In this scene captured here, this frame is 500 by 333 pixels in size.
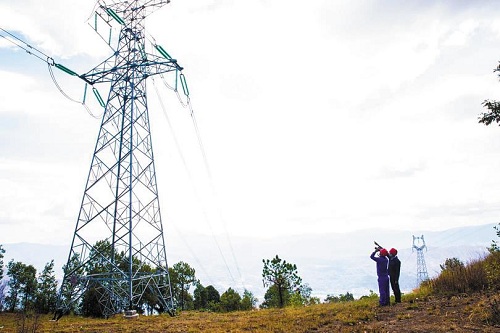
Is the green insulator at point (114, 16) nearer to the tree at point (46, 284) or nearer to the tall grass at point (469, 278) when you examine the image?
the tall grass at point (469, 278)

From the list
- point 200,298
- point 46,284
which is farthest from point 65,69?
point 200,298

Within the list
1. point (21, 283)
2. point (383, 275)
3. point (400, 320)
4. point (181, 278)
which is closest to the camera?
point (400, 320)

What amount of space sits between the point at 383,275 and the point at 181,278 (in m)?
44.0

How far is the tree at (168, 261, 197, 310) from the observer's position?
2012 inches

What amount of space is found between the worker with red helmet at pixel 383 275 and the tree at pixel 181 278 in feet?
140

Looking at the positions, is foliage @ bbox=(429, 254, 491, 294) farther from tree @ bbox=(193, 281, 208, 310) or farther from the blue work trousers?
tree @ bbox=(193, 281, 208, 310)

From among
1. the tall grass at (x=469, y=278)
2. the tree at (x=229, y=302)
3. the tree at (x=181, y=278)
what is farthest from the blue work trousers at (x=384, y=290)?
the tree at (x=181, y=278)

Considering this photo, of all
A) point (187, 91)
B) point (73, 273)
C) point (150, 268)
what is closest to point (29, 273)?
point (150, 268)

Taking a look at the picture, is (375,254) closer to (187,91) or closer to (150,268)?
(187,91)

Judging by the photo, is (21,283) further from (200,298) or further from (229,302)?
(229,302)

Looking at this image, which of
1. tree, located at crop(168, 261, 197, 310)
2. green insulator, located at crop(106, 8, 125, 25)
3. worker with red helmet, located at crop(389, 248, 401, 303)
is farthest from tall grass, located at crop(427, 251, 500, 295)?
tree, located at crop(168, 261, 197, 310)

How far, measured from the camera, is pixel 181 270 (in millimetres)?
52125

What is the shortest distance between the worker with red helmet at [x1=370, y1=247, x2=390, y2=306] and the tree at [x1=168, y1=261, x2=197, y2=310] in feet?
140

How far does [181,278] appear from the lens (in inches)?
2037
